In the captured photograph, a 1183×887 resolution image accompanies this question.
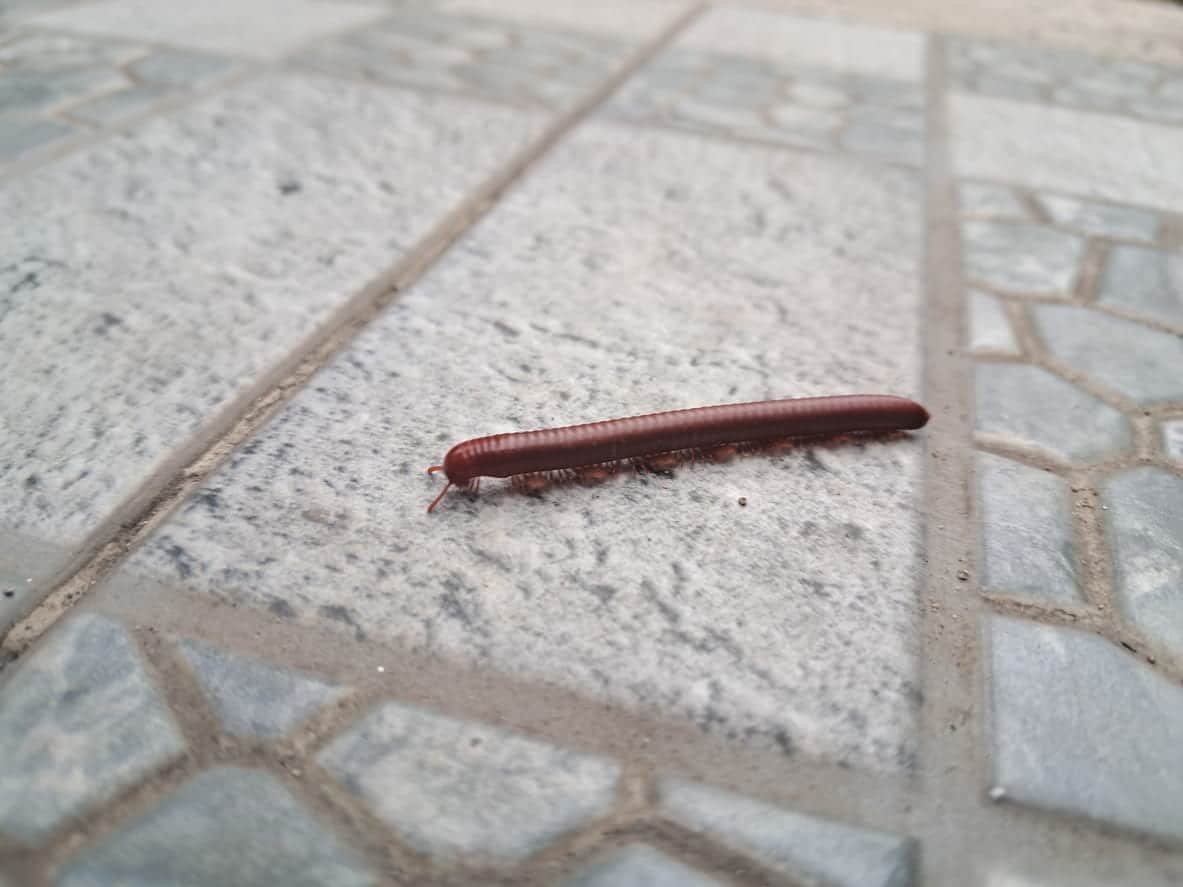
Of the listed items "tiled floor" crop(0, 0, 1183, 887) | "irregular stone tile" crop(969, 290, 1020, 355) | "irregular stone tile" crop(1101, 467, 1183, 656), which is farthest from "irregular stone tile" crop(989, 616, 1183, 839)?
"irregular stone tile" crop(969, 290, 1020, 355)

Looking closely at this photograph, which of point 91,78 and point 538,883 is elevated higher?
point 91,78

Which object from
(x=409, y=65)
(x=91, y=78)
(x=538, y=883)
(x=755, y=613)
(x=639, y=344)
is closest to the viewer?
(x=538, y=883)

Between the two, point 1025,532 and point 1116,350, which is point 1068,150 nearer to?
point 1116,350

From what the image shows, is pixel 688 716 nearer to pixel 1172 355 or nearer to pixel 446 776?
pixel 446 776

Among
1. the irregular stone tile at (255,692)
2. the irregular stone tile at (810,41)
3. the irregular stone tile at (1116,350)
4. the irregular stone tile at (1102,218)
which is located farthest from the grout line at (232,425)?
the irregular stone tile at (810,41)

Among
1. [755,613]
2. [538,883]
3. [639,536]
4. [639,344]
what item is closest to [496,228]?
[639,344]

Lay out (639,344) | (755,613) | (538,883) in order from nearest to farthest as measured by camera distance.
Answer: (538,883)
(755,613)
(639,344)

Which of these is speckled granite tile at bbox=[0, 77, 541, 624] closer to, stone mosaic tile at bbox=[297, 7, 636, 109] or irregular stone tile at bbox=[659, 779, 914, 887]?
stone mosaic tile at bbox=[297, 7, 636, 109]

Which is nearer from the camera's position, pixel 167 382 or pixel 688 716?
pixel 688 716
